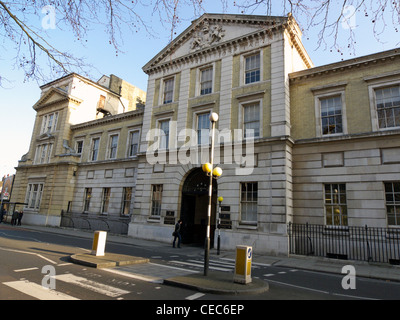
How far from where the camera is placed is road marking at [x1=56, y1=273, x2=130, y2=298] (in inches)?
250

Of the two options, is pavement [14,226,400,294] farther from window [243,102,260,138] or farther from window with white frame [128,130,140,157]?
window with white frame [128,130,140,157]

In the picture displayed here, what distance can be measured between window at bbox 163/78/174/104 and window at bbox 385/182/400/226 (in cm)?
1699

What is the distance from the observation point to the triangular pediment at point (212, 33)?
19.6 metres

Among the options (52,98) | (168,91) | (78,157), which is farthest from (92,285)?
(52,98)

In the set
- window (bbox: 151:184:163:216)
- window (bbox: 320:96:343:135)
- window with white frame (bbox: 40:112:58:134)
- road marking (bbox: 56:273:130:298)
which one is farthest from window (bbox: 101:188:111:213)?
window (bbox: 320:96:343:135)

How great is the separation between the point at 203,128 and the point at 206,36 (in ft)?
25.9

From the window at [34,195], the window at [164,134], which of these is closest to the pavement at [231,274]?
the window at [164,134]

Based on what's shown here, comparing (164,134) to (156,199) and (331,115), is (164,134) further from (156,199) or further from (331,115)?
(331,115)

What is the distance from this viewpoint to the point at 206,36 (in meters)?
22.1

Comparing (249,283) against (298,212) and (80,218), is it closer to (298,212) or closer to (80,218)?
(298,212)

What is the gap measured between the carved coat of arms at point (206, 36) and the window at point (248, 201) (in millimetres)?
11914

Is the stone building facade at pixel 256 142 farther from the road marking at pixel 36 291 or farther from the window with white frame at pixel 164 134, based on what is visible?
the road marking at pixel 36 291
